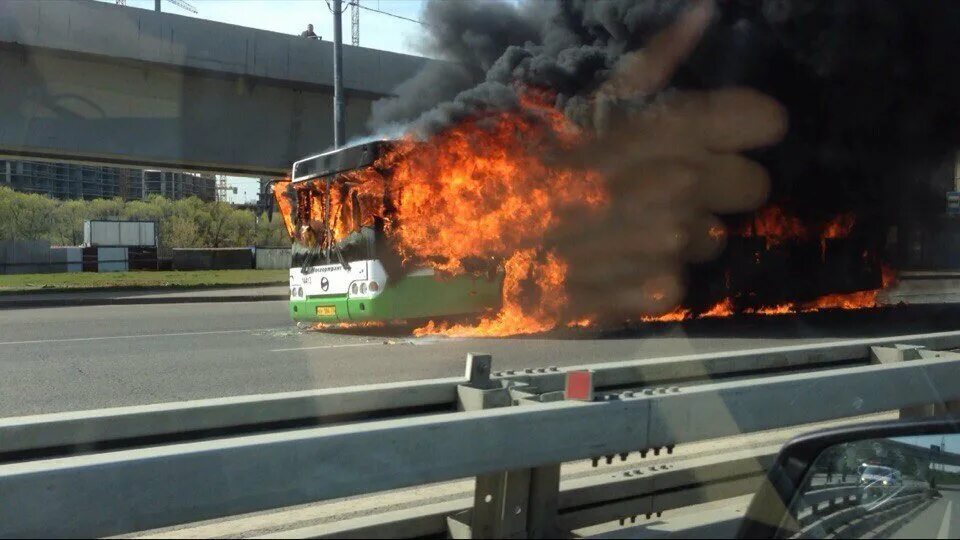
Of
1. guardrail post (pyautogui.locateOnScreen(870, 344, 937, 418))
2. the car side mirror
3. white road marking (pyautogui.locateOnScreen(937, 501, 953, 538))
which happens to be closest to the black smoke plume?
guardrail post (pyautogui.locateOnScreen(870, 344, 937, 418))

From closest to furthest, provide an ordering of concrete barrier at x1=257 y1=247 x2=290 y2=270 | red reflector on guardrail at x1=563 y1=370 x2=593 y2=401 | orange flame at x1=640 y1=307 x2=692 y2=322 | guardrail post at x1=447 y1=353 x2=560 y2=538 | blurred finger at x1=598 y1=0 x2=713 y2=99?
red reflector on guardrail at x1=563 y1=370 x2=593 y2=401 < guardrail post at x1=447 y1=353 x2=560 y2=538 < blurred finger at x1=598 y1=0 x2=713 y2=99 < orange flame at x1=640 y1=307 x2=692 y2=322 < concrete barrier at x1=257 y1=247 x2=290 y2=270

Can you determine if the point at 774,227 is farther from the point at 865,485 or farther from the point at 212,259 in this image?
the point at 212,259

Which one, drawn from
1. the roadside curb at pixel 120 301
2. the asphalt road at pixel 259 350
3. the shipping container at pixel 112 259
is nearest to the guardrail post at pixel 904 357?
the asphalt road at pixel 259 350

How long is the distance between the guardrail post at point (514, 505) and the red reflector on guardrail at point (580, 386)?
0.18 m

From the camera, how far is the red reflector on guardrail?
3.25 meters

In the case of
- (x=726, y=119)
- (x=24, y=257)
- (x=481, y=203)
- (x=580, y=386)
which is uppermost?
(x=726, y=119)

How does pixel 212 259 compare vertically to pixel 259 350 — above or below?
above

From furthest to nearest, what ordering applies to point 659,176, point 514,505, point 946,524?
point 659,176 → point 514,505 → point 946,524

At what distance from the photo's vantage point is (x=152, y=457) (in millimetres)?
2443

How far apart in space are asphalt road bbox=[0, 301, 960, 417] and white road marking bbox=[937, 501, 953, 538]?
710cm

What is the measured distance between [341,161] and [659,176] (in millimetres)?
5603

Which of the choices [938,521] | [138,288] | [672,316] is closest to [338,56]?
[138,288]

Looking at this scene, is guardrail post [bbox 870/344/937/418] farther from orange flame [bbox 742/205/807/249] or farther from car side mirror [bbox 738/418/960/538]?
orange flame [bbox 742/205/807/249]

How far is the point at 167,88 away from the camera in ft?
78.6
